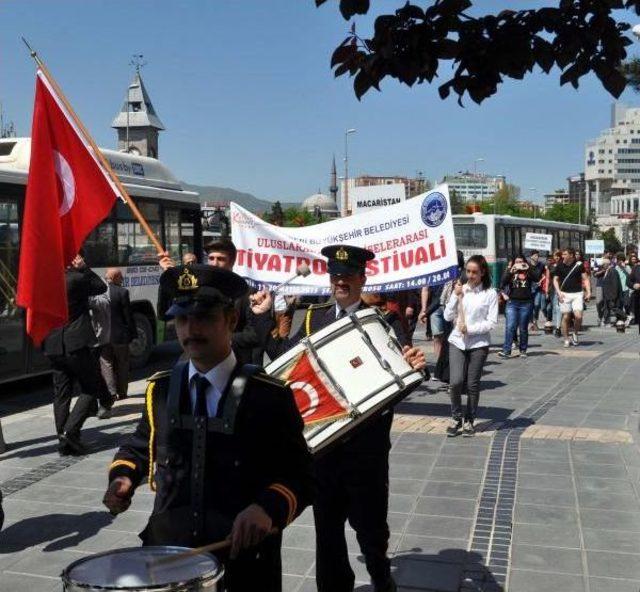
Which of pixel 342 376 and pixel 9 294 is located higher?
pixel 9 294

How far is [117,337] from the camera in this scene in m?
10.5

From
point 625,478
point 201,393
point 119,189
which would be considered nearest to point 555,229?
point 625,478

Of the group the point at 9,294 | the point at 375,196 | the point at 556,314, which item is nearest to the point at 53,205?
the point at 9,294

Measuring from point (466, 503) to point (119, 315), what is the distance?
17.8ft

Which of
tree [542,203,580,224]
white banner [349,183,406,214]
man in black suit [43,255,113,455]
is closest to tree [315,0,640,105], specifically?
man in black suit [43,255,113,455]

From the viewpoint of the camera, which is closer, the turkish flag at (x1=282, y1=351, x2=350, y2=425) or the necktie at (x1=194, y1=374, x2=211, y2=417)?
the necktie at (x1=194, y1=374, x2=211, y2=417)

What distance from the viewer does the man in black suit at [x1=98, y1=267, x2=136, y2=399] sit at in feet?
34.2

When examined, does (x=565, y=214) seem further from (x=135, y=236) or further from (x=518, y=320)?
(x=135, y=236)

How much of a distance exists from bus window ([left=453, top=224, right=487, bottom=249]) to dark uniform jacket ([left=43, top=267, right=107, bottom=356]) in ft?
66.1

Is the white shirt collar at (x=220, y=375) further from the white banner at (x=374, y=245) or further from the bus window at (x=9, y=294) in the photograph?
the bus window at (x=9, y=294)

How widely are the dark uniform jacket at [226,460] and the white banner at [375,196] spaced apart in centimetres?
1153

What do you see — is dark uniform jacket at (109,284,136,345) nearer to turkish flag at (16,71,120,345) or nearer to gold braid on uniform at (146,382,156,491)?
turkish flag at (16,71,120,345)

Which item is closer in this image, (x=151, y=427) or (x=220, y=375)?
(x=220, y=375)

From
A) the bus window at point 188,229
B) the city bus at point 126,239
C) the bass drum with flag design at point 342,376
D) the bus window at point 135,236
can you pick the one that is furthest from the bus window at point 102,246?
the bass drum with flag design at point 342,376
